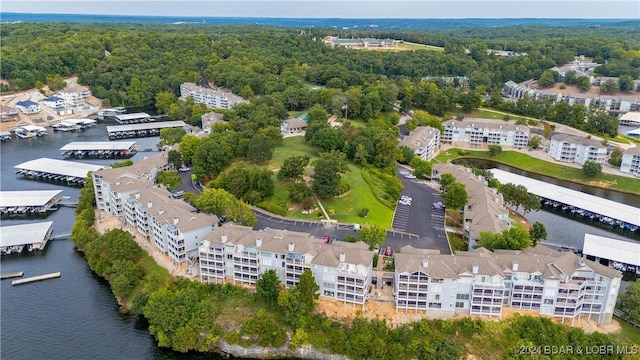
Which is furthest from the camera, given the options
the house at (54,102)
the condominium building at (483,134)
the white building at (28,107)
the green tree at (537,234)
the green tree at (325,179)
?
the house at (54,102)

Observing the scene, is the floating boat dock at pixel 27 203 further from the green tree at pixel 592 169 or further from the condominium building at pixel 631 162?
the condominium building at pixel 631 162

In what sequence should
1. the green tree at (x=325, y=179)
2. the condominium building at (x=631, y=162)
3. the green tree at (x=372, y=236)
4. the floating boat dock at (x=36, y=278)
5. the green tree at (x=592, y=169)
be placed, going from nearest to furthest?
the green tree at (x=372, y=236) < the floating boat dock at (x=36, y=278) < the green tree at (x=325, y=179) < the green tree at (x=592, y=169) < the condominium building at (x=631, y=162)

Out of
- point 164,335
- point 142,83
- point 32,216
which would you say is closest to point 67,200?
point 32,216

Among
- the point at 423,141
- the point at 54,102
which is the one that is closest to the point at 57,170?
the point at 54,102

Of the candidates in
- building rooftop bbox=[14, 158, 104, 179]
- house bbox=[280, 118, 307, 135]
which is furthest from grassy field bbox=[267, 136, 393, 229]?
building rooftop bbox=[14, 158, 104, 179]

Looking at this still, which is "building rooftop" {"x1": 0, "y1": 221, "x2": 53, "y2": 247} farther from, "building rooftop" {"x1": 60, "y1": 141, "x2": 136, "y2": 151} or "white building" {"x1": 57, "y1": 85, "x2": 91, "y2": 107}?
"white building" {"x1": 57, "y1": 85, "x2": 91, "y2": 107}

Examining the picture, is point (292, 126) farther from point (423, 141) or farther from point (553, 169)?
point (553, 169)

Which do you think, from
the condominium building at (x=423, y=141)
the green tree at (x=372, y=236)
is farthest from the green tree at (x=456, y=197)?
the condominium building at (x=423, y=141)
